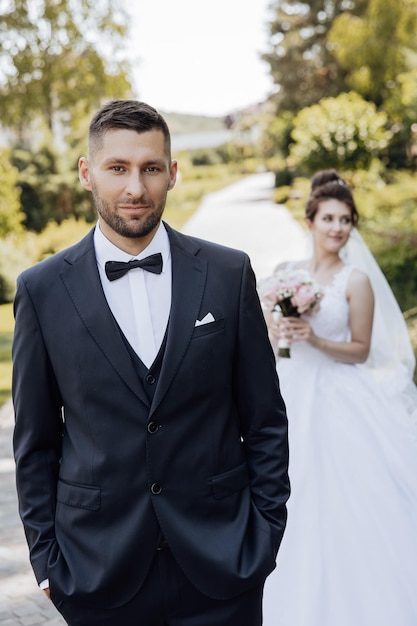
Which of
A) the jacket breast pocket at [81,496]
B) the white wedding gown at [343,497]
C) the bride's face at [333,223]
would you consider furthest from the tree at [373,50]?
the jacket breast pocket at [81,496]

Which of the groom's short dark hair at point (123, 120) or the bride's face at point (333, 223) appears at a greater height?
the groom's short dark hair at point (123, 120)

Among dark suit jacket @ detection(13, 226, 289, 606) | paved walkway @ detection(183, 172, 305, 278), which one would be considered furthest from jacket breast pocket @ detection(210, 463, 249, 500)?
paved walkway @ detection(183, 172, 305, 278)

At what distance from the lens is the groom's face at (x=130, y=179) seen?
2.29 metres

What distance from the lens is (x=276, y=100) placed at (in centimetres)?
4259

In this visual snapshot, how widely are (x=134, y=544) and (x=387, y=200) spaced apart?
21.3m

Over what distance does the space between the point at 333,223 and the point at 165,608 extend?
114 inches

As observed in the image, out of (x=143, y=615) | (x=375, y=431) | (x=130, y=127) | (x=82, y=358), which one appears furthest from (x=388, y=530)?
(x=130, y=127)

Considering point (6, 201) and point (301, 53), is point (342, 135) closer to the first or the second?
point (6, 201)

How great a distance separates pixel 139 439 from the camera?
2.28 m

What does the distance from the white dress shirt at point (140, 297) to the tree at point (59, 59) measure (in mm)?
18913

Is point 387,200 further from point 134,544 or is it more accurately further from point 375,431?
point 134,544

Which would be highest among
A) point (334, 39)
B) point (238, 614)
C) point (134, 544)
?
point (334, 39)

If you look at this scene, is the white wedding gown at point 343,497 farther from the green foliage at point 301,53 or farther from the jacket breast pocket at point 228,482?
the green foliage at point 301,53

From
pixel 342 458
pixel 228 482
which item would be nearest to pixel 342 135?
pixel 342 458
